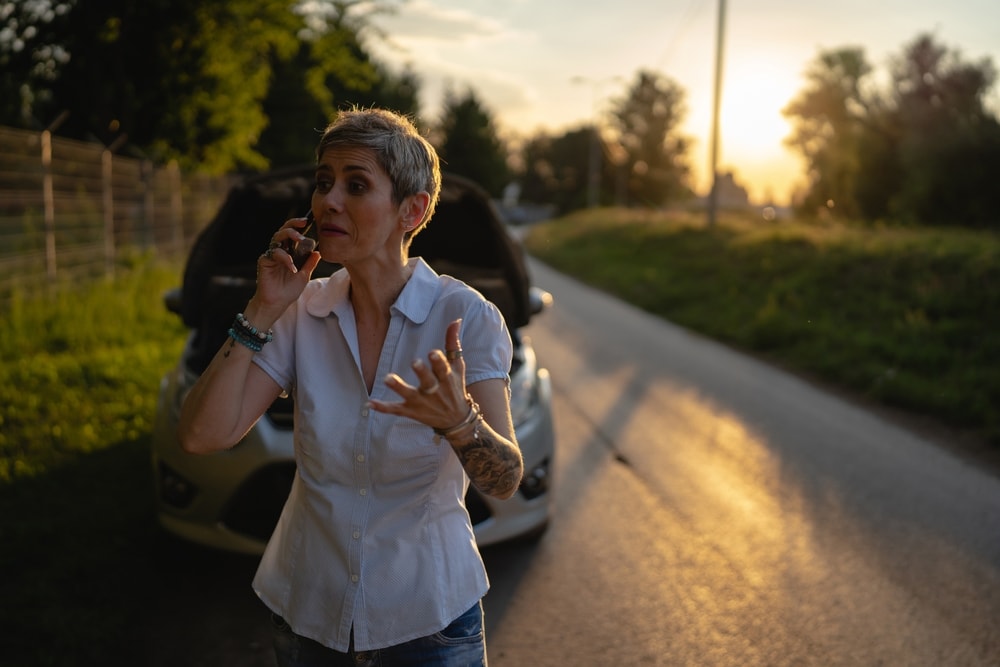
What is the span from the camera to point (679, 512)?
5.91 metres

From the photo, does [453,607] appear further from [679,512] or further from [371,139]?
[679,512]

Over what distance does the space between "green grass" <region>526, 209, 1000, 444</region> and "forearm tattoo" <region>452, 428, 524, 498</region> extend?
24.7ft

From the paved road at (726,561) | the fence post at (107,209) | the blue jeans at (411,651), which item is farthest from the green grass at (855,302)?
the fence post at (107,209)

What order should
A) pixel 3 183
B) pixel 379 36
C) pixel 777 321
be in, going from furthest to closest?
pixel 379 36 → pixel 777 321 → pixel 3 183

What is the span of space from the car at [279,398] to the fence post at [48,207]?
6.98m

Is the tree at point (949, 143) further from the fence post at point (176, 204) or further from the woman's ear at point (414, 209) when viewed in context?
the woman's ear at point (414, 209)

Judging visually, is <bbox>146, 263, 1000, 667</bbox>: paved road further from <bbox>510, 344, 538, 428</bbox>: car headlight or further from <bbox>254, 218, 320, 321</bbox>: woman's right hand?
<bbox>254, 218, 320, 321</bbox>: woman's right hand

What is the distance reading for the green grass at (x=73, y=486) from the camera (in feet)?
13.0

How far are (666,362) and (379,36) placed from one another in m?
10.2

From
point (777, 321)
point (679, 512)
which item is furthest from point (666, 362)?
point (679, 512)

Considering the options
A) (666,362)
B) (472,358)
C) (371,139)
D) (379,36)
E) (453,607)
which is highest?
(379,36)

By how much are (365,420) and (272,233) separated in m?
4.13

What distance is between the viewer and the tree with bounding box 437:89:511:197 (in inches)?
2822

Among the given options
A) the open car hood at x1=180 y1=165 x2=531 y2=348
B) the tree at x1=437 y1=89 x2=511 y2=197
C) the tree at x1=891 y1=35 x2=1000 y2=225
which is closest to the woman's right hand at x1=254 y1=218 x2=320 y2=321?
the open car hood at x1=180 y1=165 x2=531 y2=348
